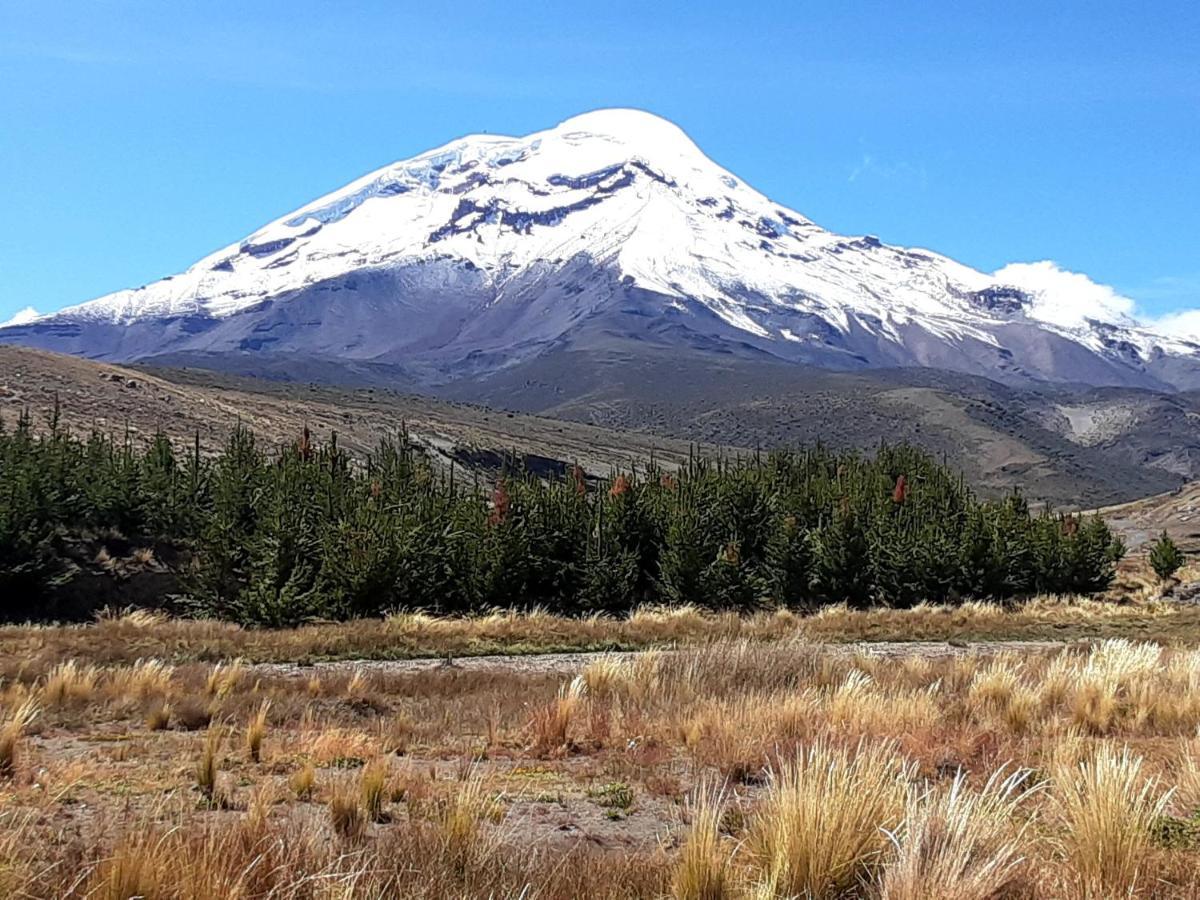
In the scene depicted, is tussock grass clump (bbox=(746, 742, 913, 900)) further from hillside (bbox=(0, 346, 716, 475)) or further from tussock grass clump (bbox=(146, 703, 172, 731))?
hillside (bbox=(0, 346, 716, 475))

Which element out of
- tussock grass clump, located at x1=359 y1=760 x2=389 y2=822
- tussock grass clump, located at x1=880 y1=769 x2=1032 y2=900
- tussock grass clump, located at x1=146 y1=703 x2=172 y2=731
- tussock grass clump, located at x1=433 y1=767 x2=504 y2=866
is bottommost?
tussock grass clump, located at x1=146 y1=703 x2=172 y2=731

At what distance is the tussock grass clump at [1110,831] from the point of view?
491 cm

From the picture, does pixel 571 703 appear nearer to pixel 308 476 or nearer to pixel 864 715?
pixel 864 715

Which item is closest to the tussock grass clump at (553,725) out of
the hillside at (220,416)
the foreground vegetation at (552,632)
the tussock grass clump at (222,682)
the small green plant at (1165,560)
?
the tussock grass clump at (222,682)

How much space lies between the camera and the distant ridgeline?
32.6 metres

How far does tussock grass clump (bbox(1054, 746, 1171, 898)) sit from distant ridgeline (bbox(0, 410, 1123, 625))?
26.8m

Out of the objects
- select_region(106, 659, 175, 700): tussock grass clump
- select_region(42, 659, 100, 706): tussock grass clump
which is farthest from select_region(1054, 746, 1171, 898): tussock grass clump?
select_region(42, 659, 100, 706): tussock grass clump

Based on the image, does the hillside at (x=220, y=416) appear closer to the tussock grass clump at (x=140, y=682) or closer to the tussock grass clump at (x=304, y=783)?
the tussock grass clump at (x=140, y=682)

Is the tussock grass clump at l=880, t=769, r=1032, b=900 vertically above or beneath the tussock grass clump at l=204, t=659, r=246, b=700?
above

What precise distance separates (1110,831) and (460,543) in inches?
1273

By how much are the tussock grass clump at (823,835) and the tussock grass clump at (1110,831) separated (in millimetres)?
914

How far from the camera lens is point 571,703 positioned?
10445 millimetres

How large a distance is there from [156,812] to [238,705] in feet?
25.0

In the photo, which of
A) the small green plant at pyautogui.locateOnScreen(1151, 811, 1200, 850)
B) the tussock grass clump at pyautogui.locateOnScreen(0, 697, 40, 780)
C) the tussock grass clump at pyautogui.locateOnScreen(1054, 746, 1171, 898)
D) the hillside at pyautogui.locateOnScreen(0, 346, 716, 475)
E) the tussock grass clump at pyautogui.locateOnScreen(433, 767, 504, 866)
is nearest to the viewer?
the tussock grass clump at pyautogui.locateOnScreen(1054, 746, 1171, 898)
